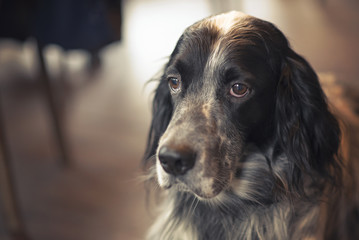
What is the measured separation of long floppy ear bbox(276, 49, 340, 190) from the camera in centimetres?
117

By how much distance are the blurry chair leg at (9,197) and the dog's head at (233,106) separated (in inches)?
37.7

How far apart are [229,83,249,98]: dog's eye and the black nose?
0.19m

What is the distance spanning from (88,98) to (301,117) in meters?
2.01

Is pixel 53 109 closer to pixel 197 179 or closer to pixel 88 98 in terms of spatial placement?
pixel 88 98

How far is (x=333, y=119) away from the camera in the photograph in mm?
1236

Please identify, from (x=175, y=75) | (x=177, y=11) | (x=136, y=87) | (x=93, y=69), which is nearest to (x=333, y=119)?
(x=175, y=75)

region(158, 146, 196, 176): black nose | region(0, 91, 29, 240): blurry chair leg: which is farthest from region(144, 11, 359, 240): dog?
region(0, 91, 29, 240): blurry chair leg

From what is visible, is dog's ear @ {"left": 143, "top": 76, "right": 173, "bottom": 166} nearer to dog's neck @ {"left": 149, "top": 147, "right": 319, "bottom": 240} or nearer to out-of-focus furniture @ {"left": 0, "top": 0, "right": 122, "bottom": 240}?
dog's neck @ {"left": 149, "top": 147, "right": 319, "bottom": 240}

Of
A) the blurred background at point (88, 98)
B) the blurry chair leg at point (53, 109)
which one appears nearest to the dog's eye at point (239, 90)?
the blurred background at point (88, 98)

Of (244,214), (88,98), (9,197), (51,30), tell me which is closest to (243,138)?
(244,214)

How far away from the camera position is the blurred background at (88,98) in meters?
2.07

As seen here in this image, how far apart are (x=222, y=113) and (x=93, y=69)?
2.36 m

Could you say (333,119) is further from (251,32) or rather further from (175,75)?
(175,75)

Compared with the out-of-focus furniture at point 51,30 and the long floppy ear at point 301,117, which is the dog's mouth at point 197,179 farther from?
the out-of-focus furniture at point 51,30
